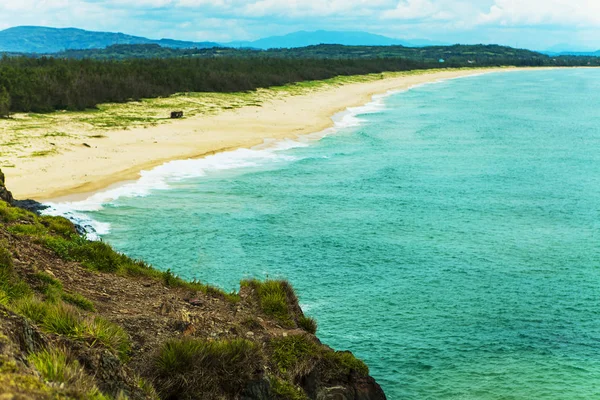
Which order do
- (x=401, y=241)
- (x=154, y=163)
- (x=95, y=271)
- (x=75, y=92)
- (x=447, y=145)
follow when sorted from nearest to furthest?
(x=95, y=271), (x=401, y=241), (x=154, y=163), (x=447, y=145), (x=75, y=92)

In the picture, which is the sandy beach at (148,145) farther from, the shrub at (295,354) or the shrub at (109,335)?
the shrub at (109,335)

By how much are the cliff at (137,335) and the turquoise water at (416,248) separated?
169 inches

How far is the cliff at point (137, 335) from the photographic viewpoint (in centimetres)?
643

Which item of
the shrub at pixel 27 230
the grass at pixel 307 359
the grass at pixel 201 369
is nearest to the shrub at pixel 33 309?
the grass at pixel 201 369

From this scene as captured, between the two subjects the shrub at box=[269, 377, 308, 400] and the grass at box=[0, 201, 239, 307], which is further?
the grass at box=[0, 201, 239, 307]

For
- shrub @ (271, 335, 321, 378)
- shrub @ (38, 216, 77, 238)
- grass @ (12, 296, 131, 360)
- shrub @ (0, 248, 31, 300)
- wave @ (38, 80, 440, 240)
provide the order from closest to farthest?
grass @ (12, 296, 131, 360), shrub @ (0, 248, 31, 300), shrub @ (271, 335, 321, 378), shrub @ (38, 216, 77, 238), wave @ (38, 80, 440, 240)

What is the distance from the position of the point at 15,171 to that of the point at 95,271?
2115 centimetres

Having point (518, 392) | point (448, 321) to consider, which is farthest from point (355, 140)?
point (518, 392)

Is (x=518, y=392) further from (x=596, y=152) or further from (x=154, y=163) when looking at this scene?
(x=596, y=152)

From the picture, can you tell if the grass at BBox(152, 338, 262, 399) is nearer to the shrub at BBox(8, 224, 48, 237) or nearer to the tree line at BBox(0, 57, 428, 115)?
the shrub at BBox(8, 224, 48, 237)

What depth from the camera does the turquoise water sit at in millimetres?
16109

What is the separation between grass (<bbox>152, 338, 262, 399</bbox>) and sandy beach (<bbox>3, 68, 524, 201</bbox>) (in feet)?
69.9

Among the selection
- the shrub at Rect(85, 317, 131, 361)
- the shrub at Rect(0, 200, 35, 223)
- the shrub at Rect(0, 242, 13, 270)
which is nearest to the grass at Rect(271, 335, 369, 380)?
the shrub at Rect(85, 317, 131, 361)

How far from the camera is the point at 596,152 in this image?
48906 millimetres
